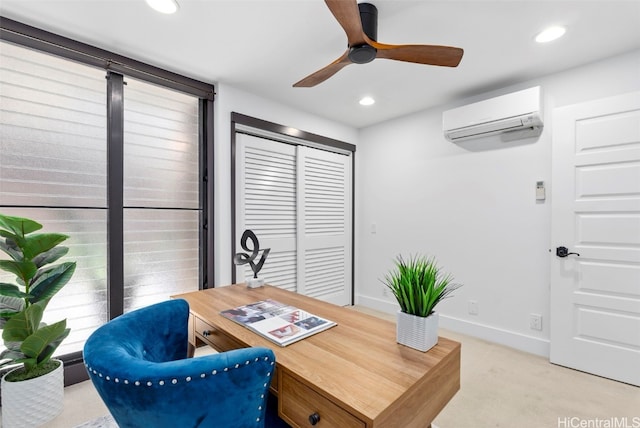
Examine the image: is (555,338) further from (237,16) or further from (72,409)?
(72,409)

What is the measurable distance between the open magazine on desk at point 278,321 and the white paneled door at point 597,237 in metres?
2.25

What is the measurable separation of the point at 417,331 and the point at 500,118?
7.76 feet

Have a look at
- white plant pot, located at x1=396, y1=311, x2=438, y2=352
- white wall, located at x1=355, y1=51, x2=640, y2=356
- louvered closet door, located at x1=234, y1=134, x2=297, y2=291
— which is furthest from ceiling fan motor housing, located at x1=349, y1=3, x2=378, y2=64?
white wall, located at x1=355, y1=51, x2=640, y2=356

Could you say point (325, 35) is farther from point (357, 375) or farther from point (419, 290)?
point (357, 375)

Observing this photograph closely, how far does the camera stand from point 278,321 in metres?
1.42

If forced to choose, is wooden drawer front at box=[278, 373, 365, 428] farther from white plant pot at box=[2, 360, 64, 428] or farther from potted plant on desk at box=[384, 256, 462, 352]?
white plant pot at box=[2, 360, 64, 428]

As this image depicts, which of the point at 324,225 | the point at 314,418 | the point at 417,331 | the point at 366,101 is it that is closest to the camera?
the point at 314,418

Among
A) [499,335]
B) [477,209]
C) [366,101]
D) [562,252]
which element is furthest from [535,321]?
[366,101]

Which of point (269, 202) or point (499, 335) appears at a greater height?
point (269, 202)

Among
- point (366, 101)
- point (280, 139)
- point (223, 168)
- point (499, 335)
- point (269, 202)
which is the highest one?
point (366, 101)

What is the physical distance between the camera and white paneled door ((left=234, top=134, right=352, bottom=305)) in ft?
10.2

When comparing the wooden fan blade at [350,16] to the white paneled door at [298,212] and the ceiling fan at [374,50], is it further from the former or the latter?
the white paneled door at [298,212]

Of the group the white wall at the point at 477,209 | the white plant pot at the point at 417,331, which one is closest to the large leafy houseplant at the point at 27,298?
the white plant pot at the point at 417,331

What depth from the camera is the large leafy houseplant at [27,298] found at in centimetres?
168
